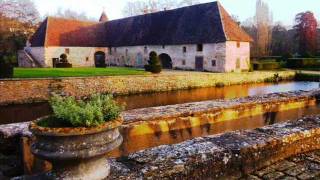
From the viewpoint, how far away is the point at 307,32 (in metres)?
51.9

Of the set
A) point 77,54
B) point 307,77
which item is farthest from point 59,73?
point 307,77

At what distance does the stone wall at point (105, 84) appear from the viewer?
58.9ft

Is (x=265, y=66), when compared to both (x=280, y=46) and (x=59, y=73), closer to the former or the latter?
(x=280, y=46)

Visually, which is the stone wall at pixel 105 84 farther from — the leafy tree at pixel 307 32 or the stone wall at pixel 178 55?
the leafy tree at pixel 307 32

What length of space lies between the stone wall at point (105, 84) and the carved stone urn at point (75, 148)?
1487cm

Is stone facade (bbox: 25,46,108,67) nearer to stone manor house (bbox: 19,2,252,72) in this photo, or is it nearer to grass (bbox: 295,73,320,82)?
stone manor house (bbox: 19,2,252,72)

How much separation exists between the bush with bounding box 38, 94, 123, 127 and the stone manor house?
92.4 ft

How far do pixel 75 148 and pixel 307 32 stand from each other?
2214 inches

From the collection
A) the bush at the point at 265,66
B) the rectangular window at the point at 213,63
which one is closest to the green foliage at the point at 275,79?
the rectangular window at the point at 213,63

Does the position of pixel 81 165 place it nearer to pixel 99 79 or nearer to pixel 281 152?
pixel 281 152

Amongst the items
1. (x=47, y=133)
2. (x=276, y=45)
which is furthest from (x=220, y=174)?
(x=276, y=45)

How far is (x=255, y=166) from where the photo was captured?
357 cm

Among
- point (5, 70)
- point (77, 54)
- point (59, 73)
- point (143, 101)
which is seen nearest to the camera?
point (143, 101)

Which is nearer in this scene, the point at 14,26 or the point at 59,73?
the point at 59,73
